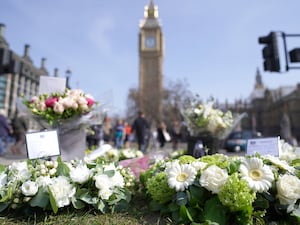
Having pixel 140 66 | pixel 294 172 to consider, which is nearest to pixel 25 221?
pixel 294 172

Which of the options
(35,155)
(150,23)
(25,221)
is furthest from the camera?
(150,23)

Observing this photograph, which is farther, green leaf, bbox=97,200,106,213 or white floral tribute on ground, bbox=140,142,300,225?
green leaf, bbox=97,200,106,213

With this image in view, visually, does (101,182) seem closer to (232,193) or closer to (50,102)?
(232,193)

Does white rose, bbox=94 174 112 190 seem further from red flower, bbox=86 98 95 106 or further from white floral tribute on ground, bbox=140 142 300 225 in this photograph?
red flower, bbox=86 98 95 106

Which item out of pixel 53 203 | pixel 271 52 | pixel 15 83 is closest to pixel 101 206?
pixel 53 203

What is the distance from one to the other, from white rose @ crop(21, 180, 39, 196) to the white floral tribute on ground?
2.79 ft

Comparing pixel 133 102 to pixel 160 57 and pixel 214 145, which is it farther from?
pixel 214 145

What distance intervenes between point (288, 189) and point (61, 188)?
1462 millimetres

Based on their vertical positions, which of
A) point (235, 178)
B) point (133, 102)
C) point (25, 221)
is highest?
point (133, 102)

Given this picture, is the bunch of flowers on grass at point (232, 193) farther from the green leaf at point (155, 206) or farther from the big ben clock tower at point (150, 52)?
the big ben clock tower at point (150, 52)

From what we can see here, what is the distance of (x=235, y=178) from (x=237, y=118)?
9.14 ft

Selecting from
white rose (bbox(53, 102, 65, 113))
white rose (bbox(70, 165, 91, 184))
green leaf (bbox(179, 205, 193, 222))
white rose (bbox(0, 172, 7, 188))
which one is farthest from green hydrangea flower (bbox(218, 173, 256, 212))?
white rose (bbox(53, 102, 65, 113))

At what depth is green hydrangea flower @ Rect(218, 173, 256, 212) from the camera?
1755 millimetres

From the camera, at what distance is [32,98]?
3.75m
